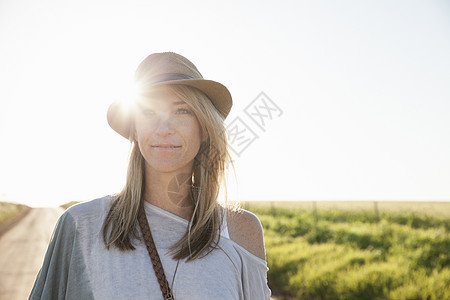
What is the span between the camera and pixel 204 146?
7.87ft

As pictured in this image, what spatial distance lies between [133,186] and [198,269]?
630mm

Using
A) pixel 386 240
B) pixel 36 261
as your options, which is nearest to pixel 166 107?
pixel 36 261

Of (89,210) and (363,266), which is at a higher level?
(89,210)

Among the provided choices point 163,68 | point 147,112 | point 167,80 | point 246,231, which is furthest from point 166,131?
point 246,231

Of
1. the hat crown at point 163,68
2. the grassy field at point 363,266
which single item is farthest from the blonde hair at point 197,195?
the grassy field at point 363,266

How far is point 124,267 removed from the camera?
184cm

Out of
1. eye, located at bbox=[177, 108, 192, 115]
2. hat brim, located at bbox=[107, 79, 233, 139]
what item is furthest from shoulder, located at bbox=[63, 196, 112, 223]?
eye, located at bbox=[177, 108, 192, 115]

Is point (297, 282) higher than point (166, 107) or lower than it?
lower

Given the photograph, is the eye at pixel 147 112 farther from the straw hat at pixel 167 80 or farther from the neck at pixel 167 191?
the neck at pixel 167 191

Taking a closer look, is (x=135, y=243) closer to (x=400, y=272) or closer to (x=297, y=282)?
(x=297, y=282)

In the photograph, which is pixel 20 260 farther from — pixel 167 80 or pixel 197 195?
pixel 167 80

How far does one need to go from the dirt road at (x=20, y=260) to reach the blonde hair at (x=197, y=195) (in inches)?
193

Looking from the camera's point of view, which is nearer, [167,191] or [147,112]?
[147,112]

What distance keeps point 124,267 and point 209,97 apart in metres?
1.11
